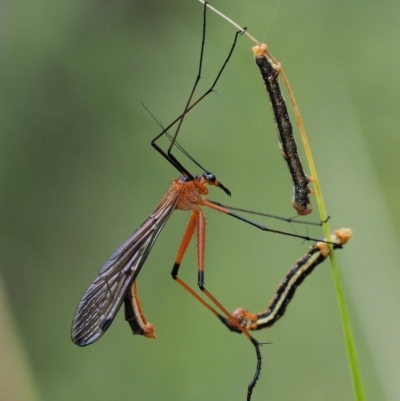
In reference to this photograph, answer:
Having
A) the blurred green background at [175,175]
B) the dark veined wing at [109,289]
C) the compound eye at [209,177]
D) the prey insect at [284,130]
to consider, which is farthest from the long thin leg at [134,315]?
the blurred green background at [175,175]

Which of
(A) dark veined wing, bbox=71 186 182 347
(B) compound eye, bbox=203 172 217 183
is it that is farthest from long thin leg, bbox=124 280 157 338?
(B) compound eye, bbox=203 172 217 183

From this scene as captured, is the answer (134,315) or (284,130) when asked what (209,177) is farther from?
(134,315)

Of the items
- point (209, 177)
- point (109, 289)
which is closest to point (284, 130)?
point (209, 177)

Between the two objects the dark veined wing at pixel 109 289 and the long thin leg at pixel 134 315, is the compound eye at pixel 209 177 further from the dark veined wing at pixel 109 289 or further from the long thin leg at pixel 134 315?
the long thin leg at pixel 134 315

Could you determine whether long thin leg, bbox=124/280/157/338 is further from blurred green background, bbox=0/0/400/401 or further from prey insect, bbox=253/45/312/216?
blurred green background, bbox=0/0/400/401

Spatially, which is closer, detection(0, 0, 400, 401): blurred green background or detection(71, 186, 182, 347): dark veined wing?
detection(71, 186, 182, 347): dark veined wing
